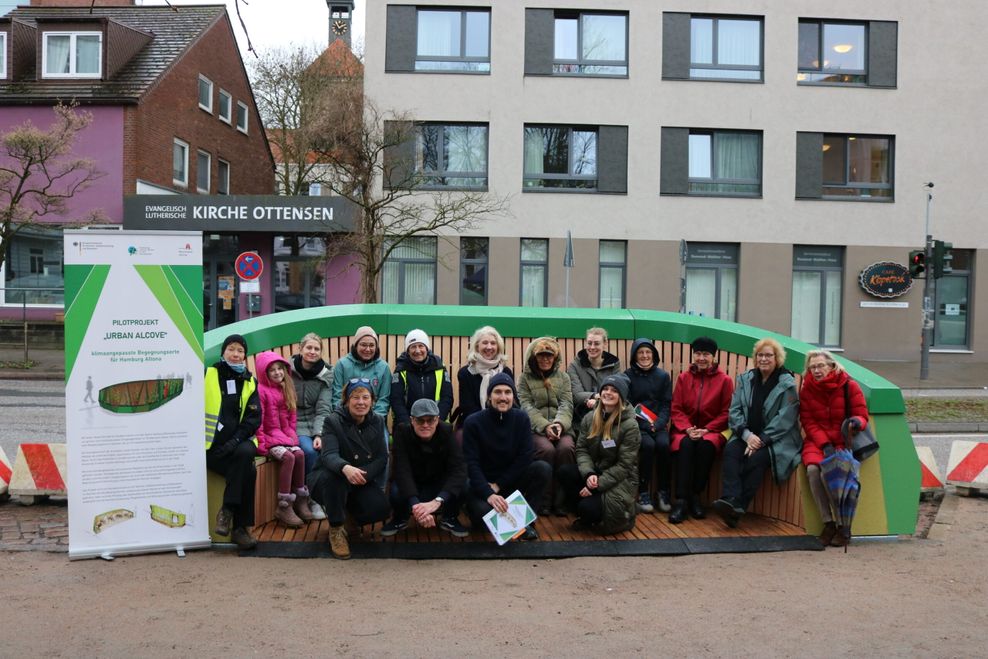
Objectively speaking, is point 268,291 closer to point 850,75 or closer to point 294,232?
point 294,232

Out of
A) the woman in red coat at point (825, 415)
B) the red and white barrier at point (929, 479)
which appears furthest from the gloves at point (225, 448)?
the red and white barrier at point (929, 479)

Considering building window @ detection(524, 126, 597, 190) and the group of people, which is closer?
the group of people

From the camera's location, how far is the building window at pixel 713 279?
25359 mm

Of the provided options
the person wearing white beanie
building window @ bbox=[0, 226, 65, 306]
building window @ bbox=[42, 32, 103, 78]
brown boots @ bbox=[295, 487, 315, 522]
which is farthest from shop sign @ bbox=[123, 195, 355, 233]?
brown boots @ bbox=[295, 487, 315, 522]

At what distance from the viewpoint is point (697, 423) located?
732cm

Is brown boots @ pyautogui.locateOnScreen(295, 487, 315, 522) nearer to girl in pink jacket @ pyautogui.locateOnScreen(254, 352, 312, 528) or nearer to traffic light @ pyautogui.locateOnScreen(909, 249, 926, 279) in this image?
girl in pink jacket @ pyautogui.locateOnScreen(254, 352, 312, 528)

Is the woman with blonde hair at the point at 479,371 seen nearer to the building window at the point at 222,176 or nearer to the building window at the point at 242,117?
the building window at the point at 222,176

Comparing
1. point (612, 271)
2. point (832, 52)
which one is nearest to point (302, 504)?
point (612, 271)

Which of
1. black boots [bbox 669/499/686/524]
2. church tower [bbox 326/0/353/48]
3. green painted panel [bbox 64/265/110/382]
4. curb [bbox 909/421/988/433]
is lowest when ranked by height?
curb [bbox 909/421/988/433]

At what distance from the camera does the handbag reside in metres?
6.53

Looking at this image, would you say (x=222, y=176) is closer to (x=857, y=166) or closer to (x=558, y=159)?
(x=558, y=159)

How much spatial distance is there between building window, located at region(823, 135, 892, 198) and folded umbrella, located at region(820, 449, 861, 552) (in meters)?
20.8

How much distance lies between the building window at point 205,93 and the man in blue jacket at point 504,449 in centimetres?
2745

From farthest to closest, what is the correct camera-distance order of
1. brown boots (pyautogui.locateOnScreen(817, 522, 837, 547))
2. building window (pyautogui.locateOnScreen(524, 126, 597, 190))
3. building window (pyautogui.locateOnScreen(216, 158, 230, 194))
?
building window (pyautogui.locateOnScreen(216, 158, 230, 194)) < building window (pyautogui.locateOnScreen(524, 126, 597, 190)) < brown boots (pyautogui.locateOnScreen(817, 522, 837, 547))
